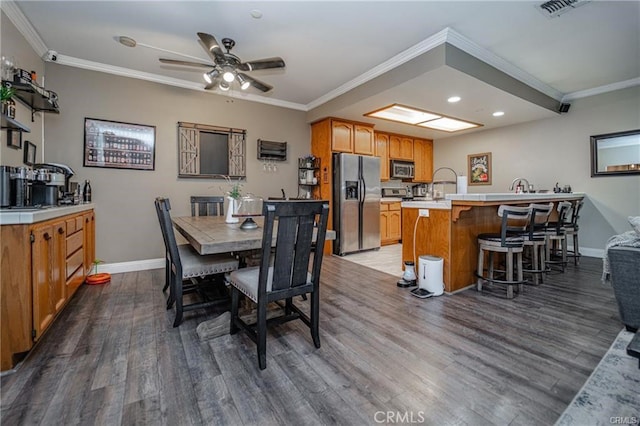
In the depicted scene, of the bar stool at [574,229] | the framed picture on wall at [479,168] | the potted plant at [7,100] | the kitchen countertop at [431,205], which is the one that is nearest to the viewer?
the potted plant at [7,100]

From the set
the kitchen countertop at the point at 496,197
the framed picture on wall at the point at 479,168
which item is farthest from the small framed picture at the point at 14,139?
the framed picture on wall at the point at 479,168

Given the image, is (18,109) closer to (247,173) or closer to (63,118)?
(63,118)

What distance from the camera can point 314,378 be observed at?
1.61m

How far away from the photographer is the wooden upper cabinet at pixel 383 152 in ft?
20.0

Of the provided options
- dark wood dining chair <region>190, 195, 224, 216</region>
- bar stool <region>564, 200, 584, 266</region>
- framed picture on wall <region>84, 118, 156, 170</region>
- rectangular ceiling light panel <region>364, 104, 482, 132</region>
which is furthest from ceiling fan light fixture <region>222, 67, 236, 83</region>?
bar stool <region>564, 200, 584, 266</region>

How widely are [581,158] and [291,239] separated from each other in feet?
18.4

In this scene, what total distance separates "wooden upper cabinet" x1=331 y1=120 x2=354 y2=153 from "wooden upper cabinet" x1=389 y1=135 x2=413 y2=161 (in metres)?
1.48

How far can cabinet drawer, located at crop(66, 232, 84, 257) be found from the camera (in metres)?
2.49

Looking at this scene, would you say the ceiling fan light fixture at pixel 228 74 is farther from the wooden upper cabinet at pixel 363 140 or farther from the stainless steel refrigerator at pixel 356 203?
the wooden upper cabinet at pixel 363 140

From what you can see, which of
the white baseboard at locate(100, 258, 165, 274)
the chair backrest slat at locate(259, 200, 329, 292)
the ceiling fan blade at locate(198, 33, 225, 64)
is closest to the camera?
the chair backrest slat at locate(259, 200, 329, 292)

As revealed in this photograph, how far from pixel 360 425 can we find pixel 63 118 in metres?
4.55

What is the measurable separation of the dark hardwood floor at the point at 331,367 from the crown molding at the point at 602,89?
12.1 ft

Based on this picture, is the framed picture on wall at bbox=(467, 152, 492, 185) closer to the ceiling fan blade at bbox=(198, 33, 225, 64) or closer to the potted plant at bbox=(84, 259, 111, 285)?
the ceiling fan blade at bbox=(198, 33, 225, 64)

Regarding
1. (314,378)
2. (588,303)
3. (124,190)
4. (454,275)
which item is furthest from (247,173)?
(588,303)
